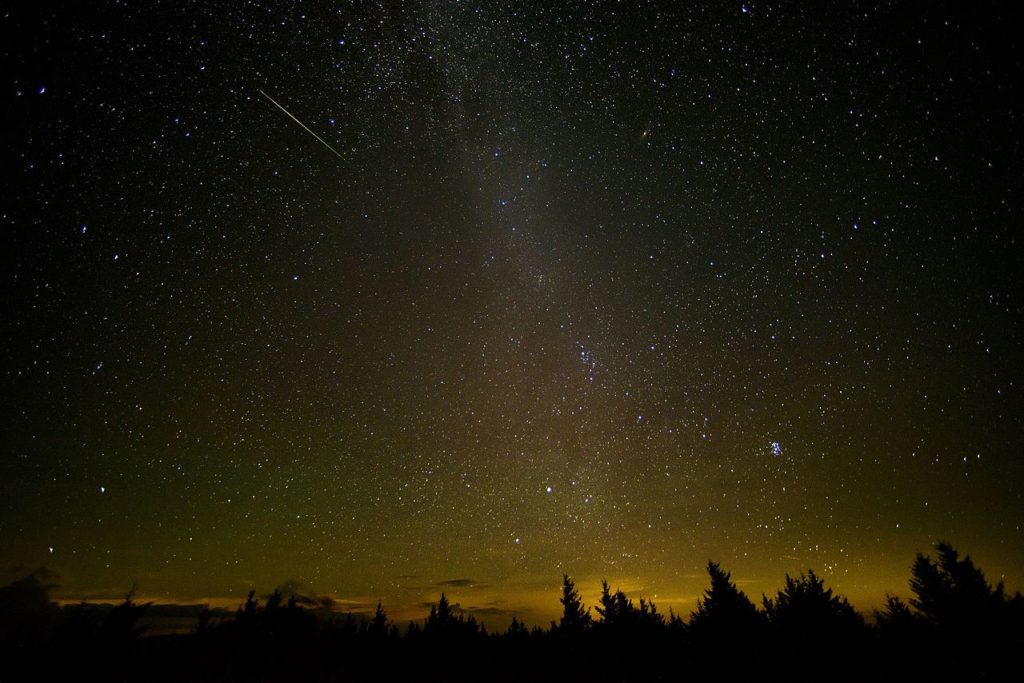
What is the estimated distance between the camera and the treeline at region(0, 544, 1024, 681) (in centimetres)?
2106

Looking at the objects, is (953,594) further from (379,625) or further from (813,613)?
(379,625)

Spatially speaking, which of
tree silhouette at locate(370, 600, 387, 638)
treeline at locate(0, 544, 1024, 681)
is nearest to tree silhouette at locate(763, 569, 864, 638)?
Answer: treeline at locate(0, 544, 1024, 681)

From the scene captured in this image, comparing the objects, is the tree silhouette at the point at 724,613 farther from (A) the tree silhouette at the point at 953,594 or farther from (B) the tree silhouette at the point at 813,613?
(A) the tree silhouette at the point at 953,594

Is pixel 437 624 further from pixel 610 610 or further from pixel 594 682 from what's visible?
pixel 594 682

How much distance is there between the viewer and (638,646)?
1314 inches

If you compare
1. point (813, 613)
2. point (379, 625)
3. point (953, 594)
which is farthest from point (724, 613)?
point (379, 625)

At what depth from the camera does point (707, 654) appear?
2586 cm

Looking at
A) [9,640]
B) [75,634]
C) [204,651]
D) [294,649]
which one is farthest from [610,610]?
[9,640]

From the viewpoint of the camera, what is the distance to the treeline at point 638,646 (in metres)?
21.1

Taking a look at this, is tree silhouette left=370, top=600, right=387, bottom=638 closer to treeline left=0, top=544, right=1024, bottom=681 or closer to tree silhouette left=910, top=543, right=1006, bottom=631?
treeline left=0, top=544, right=1024, bottom=681

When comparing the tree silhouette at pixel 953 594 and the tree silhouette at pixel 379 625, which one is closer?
the tree silhouette at pixel 953 594

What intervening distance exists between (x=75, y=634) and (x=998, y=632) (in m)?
73.7

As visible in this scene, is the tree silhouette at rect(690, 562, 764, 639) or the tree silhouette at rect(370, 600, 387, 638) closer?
the tree silhouette at rect(690, 562, 764, 639)

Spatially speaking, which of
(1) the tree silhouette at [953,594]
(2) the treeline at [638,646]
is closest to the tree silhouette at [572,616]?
(2) the treeline at [638,646]
